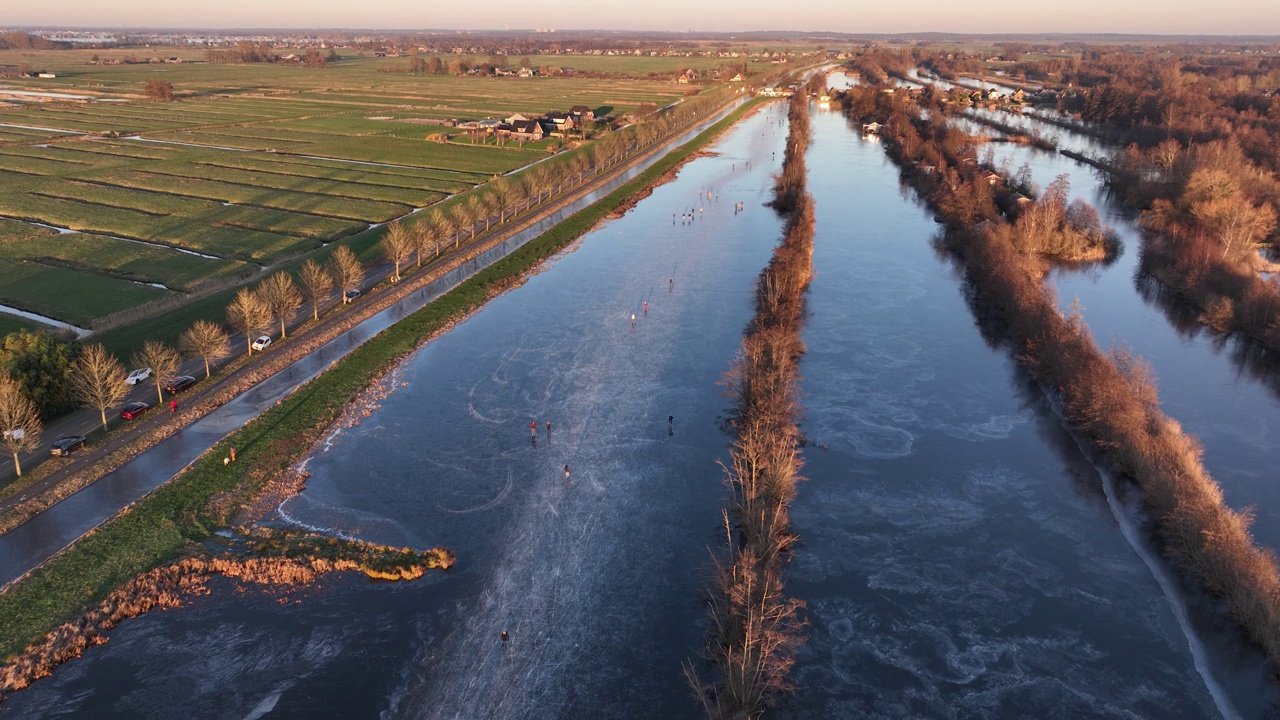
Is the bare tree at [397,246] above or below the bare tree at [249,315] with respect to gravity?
above

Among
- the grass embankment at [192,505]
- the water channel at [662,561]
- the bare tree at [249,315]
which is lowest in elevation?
the water channel at [662,561]

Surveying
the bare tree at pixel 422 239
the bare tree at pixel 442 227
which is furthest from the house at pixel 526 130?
the bare tree at pixel 422 239

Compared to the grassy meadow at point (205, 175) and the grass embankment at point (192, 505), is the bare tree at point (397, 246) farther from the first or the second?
the grassy meadow at point (205, 175)

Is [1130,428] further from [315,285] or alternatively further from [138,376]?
[138,376]

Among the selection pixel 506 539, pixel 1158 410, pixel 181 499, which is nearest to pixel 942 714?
pixel 506 539

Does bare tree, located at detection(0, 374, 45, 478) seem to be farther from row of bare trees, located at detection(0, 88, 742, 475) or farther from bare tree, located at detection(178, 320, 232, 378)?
bare tree, located at detection(178, 320, 232, 378)

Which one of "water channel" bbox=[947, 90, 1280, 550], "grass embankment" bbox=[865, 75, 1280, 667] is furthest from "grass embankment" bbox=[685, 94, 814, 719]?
"water channel" bbox=[947, 90, 1280, 550]

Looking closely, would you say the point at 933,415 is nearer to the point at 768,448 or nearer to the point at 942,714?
the point at 768,448
